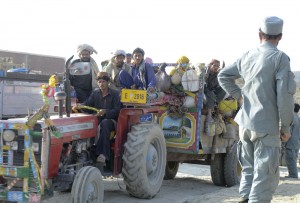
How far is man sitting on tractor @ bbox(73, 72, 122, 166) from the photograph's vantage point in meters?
6.55

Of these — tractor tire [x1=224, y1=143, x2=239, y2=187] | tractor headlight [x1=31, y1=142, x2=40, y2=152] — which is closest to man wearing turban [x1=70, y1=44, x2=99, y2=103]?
tractor headlight [x1=31, y1=142, x2=40, y2=152]

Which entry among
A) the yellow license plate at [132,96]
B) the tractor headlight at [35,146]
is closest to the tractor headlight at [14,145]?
the tractor headlight at [35,146]

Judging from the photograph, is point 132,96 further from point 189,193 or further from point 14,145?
point 189,193

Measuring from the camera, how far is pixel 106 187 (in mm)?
8164

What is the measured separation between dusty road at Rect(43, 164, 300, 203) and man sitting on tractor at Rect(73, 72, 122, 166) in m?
0.82

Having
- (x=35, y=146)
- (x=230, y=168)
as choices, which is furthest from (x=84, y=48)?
(x=230, y=168)

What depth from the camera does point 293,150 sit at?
34.4 feet

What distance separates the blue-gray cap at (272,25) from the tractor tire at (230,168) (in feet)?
15.5

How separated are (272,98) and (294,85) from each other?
232 millimetres

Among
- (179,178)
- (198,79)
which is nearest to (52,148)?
(198,79)

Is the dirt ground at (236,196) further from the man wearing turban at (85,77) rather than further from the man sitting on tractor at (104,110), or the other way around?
the man wearing turban at (85,77)

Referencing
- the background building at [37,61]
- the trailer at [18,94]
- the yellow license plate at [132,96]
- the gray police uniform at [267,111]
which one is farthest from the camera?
the background building at [37,61]

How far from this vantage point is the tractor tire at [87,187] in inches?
215

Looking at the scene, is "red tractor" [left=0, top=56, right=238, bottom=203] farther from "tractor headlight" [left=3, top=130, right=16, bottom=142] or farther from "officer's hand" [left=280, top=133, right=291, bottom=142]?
"officer's hand" [left=280, top=133, right=291, bottom=142]
